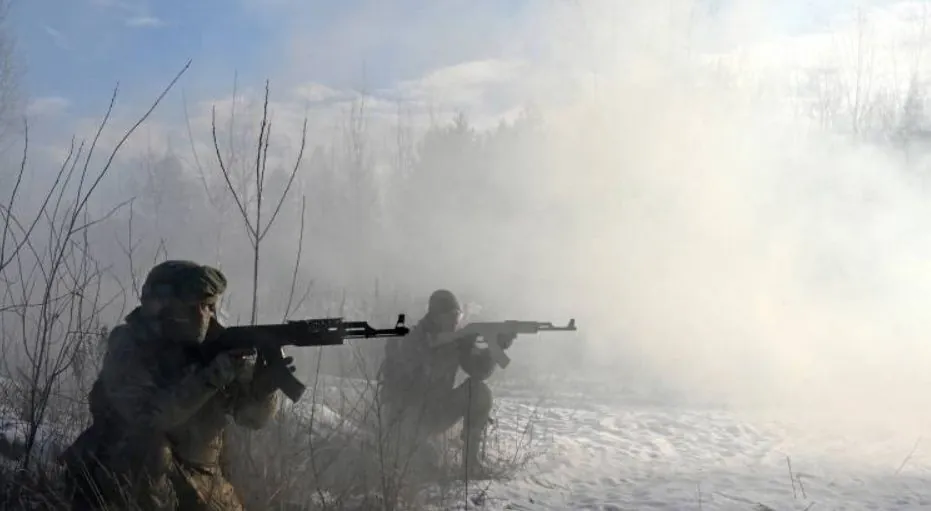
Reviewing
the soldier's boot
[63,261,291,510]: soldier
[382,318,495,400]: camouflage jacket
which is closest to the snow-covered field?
the soldier's boot

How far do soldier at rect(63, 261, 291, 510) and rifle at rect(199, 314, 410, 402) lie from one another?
50 millimetres

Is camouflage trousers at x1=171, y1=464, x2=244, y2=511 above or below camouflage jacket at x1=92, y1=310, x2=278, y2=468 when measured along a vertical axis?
below

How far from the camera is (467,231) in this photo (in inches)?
970

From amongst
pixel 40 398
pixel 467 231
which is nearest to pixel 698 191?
pixel 467 231

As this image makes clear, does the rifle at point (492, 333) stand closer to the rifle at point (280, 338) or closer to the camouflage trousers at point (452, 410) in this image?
the camouflage trousers at point (452, 410)

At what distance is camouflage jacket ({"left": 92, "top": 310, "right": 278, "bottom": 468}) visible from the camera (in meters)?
2.93

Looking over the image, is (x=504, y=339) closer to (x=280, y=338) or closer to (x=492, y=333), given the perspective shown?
(x=492, y=333)

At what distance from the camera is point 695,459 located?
6.89 metres

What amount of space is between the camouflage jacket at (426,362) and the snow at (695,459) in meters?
0.51

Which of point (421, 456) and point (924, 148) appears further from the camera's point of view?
point (924, 148)

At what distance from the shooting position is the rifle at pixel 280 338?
311 centimetres

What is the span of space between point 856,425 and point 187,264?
8088mm

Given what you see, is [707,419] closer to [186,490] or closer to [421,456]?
[421,456]

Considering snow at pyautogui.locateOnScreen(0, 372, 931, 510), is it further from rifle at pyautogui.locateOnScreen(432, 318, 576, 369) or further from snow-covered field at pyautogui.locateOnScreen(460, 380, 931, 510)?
rifle at pyautogui.locateOnScreen(432, 318, 576, 369)
